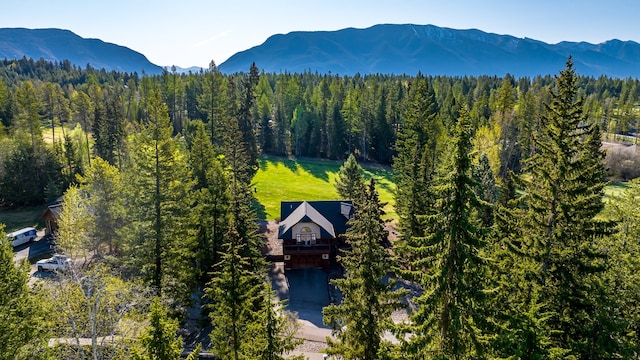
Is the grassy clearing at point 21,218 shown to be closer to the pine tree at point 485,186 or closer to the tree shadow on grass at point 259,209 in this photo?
the tree shadow on grass at point 259,209

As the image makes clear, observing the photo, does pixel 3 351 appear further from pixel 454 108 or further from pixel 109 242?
pixel 454 108

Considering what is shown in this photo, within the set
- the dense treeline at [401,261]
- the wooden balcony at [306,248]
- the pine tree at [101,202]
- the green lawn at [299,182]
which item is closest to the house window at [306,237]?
the wooden balcony at [306,248]

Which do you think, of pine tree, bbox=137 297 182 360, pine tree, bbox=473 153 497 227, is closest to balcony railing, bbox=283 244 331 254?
pine tree, bbox=473 153 497 227

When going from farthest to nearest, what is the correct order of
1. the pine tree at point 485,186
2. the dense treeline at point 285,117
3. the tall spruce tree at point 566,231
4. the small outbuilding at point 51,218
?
1. the dense treeline at point 285,117
2. the small outbuilding at point 51,218
3. the pine tree at point 485,186
4. the tall spruce tree at point 566,231

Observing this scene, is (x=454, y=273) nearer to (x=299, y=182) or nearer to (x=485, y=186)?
(x=485, y=186)

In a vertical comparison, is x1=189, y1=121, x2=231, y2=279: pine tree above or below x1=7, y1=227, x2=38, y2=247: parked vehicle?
above

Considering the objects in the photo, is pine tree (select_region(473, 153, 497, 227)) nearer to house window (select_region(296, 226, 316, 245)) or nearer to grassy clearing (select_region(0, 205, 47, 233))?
house window (select_region(296, 226, 316, 245))

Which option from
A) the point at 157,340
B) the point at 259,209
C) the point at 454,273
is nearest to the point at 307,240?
the point at 259,209

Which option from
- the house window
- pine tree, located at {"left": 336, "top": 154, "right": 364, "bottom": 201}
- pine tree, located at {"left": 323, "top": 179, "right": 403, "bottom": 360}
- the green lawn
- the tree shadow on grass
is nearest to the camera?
pine tree, located at {"left": 323, "top": 179, "right": 403, "bottom": 360}
